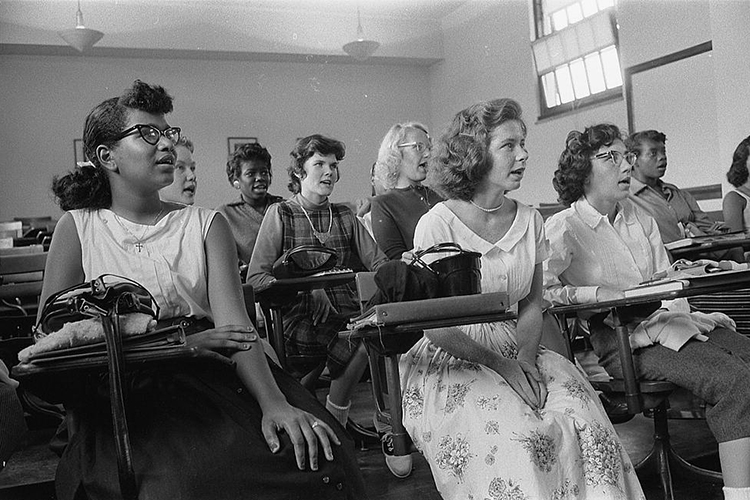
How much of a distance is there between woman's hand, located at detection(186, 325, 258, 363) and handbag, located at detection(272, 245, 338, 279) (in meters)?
1.36

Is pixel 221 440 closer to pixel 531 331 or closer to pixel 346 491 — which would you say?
pixel 346 491

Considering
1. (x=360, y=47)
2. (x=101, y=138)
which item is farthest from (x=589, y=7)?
(x=101, y=138)

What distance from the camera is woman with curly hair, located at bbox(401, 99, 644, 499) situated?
1597 mm

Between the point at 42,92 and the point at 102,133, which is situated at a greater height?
the point at 42,92

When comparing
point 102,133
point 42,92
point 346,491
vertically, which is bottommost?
point 346,491

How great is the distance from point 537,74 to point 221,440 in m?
2.86

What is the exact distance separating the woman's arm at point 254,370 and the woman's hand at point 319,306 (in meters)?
1.34

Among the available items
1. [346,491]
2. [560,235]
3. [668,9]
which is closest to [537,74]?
[668,9]

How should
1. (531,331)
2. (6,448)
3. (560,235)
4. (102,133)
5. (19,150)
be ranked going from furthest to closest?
1. (19,150)
2. (560,235)
3. (531,331)
4. (102,133)
5. (6,448)

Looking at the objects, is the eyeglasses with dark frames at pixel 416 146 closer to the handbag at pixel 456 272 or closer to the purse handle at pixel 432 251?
the purse handle at pixel 432 251

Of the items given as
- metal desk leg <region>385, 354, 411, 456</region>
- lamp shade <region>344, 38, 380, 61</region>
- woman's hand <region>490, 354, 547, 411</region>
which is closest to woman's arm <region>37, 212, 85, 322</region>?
metal desk leg <region>385, 354, 411, 456</region>

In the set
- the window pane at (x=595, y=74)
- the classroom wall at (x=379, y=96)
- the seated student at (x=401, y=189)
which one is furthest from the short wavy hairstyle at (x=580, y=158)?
the window pane at (x=595, y=74)

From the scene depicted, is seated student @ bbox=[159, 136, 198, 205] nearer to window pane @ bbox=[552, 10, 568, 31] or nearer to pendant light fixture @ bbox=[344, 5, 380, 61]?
pendant light fixture @ bbox=[344, 5, 380, 61]

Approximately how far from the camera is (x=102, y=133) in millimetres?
1562
